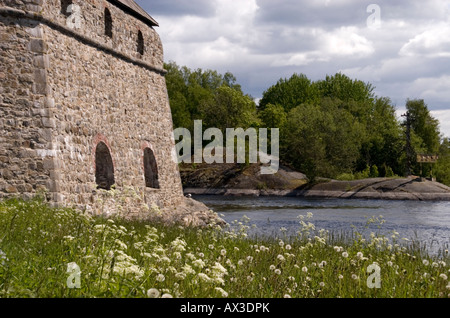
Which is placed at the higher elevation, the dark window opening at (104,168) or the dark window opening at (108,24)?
the dark window opening at (108,24)

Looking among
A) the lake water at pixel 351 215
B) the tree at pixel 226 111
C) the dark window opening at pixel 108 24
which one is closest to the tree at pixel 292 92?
the tree at pixel 226 111

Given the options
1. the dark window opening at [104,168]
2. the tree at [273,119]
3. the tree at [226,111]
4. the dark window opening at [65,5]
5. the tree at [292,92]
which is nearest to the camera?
the dark window opening at [65,5]

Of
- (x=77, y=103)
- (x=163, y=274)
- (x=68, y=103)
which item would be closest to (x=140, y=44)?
(x=77, y=103)

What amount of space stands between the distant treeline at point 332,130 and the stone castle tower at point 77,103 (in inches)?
1136

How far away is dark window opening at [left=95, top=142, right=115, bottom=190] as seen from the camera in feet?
66.1

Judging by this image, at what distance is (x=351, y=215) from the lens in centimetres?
3008

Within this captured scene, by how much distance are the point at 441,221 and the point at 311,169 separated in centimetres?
2309

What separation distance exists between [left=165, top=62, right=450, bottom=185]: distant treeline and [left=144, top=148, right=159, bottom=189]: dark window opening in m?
26.8

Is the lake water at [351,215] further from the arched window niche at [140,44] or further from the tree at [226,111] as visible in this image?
the tree at [226,111]

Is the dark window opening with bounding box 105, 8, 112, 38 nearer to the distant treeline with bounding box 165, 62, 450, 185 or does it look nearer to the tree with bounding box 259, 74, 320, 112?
the distant treeline with bounding box 165, 62, 450, 185

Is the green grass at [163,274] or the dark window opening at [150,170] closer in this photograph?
the green grass at [163,274]

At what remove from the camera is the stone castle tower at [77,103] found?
15.6 m
